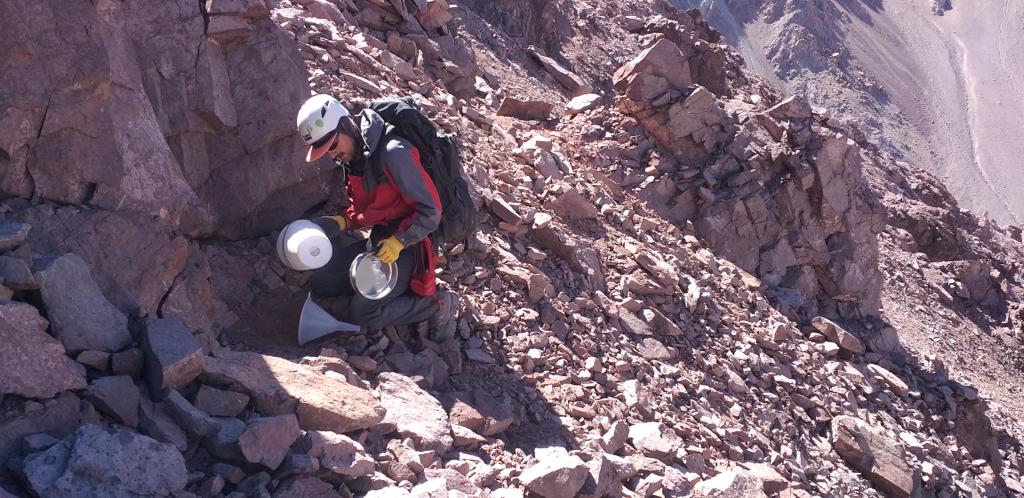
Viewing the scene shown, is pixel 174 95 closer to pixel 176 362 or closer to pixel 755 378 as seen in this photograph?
pixel 176 362

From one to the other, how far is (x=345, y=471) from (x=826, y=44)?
44969mm

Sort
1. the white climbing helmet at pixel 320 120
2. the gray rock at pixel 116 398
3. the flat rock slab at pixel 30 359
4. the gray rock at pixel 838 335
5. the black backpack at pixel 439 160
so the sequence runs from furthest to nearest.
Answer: the gray rock at pixel 838 335 → the black backpack at pixel 439 160 → the white climbing helmet at pixel 320 120 → the gray rock at pixel 116 398 → the flat rock slab at pixel 30 359

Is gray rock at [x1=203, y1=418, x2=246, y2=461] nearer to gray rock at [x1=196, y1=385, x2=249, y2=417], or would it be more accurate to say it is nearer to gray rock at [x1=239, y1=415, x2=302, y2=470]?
gray rock at [x1=239, y1=415, x2=302, y2=470]

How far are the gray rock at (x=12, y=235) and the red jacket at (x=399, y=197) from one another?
179 centimetres

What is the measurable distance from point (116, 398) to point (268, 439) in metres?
0.60

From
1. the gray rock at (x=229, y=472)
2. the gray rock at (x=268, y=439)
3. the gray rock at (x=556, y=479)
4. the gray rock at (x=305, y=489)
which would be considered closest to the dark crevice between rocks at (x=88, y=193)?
the gray rock at (x=268, y=439)

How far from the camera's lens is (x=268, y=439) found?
344 cm

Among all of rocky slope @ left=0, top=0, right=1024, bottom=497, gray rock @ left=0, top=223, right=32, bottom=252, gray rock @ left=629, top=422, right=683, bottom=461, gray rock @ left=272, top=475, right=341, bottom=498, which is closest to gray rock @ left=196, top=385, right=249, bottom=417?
rocky slope @ left=0, top=0, right=1024, bottom=497

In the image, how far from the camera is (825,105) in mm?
40156

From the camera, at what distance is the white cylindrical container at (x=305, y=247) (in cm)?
486

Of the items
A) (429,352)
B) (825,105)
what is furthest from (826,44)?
(429,352)

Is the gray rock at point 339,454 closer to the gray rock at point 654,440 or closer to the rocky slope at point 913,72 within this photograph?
the gray rock at point 654,440

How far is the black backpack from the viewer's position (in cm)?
498

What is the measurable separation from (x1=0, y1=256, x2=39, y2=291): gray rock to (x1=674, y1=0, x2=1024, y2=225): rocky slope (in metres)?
39.0
